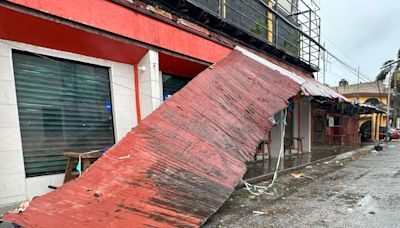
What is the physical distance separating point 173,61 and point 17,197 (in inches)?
178

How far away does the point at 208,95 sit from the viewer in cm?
558

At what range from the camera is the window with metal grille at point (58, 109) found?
179 inches

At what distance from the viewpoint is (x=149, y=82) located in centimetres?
588

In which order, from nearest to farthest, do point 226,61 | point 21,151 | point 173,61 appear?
point 21,151
point 173,61
point 226,61

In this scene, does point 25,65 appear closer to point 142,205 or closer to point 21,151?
point 21,151

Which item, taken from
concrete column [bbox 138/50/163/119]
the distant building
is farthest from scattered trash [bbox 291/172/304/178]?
the distant building

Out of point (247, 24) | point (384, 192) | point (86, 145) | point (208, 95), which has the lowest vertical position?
point (384, 192)

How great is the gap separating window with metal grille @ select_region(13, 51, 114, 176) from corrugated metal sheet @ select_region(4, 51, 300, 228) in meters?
1.68

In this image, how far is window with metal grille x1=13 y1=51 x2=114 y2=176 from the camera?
14.9 feet

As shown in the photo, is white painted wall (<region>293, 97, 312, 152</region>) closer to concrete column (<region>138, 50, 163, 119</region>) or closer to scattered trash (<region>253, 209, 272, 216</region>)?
concrete column (<region>138, 50, 163, 119</region>)

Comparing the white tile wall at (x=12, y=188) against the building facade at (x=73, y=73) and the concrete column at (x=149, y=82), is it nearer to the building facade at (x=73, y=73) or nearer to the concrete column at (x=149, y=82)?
the building facade at (x=73, y=73)

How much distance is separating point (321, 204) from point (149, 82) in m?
4.59

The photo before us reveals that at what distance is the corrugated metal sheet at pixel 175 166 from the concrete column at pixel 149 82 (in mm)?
880

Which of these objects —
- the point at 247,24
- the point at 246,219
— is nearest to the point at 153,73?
the point at 246,219
